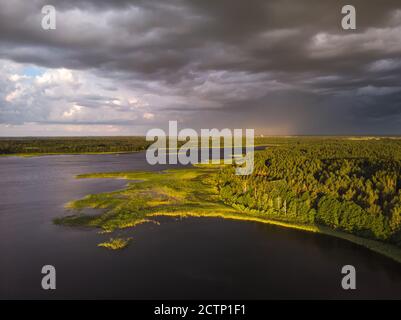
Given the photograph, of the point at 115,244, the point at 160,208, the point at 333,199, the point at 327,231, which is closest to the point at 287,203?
the point at 333,199

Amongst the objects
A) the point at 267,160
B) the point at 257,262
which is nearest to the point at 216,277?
the point at 257,262

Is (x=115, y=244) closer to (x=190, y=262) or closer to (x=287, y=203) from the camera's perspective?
(x=190, y=262)

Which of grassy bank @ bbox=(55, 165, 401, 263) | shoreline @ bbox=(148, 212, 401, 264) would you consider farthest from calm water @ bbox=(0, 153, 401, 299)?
grassy bank @ bbox=(55, 165, 401, 263)

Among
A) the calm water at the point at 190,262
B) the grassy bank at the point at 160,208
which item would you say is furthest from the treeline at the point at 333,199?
the calm water at the point at 190,262

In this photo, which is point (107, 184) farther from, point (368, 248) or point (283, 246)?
point (368, 248)

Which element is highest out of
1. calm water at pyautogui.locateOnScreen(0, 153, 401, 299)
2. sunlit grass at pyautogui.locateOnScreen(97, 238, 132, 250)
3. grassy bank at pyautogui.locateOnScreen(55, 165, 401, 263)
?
grassy bank at pyautogui.locateOnScreen(55, 165, 401, 263)

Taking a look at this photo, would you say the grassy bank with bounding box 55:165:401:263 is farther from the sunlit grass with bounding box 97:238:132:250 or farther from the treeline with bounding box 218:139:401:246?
the treeline with bounding box 218:139:401:246

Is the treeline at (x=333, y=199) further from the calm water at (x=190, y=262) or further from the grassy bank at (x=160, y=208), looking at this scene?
the calm water at (x=190, y=262)
